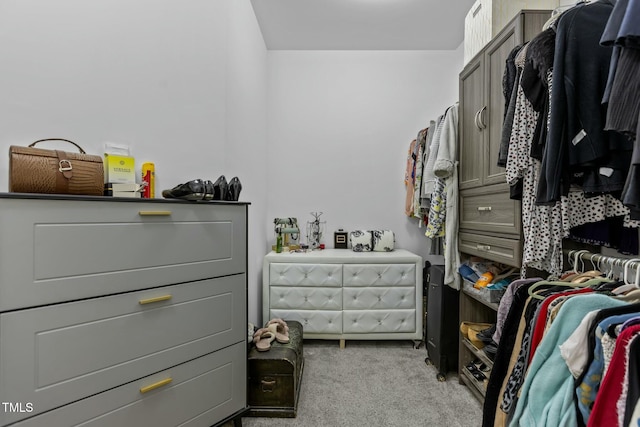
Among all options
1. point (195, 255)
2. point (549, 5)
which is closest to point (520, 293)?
point (195, 255)

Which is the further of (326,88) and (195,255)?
(326,88)

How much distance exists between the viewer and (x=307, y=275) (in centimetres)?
250

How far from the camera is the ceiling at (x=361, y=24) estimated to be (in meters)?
2.44

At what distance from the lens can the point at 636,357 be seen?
66 cm

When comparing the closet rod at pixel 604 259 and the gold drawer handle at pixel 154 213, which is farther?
the gold drawer handle at pixel 154 213

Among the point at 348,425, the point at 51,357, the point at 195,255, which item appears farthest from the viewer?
the point at 348,425

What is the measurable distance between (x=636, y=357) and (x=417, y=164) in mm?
2137

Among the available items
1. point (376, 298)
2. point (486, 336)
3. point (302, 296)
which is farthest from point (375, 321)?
point (486, 336)

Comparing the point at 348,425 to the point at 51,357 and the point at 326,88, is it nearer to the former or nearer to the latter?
the point at 51,357

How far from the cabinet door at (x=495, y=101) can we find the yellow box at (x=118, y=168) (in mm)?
1800

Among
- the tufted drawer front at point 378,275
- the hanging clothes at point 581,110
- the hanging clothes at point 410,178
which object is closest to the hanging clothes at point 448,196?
the tufted drawer front at point 378,275

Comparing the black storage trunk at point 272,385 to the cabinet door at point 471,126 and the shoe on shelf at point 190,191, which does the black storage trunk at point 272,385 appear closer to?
the shoe on shelf at point 190,191

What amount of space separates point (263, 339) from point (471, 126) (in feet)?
5.83

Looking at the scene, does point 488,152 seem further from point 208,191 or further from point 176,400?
point 176,400
